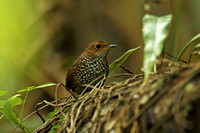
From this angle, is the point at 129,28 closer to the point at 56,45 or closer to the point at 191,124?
the point at 56,45

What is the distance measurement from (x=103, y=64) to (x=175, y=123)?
1569 millimetres

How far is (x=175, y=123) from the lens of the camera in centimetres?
146

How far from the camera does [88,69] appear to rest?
2.97 m

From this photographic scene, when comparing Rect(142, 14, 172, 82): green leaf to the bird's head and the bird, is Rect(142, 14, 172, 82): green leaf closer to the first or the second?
the bird

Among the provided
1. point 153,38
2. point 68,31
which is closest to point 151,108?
point 153,38

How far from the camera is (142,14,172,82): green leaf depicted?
64.6 inches

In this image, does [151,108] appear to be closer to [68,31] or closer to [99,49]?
[99,49]

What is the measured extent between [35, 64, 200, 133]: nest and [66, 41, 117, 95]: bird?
1.07 metres

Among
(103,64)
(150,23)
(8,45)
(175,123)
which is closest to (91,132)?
(175,123)

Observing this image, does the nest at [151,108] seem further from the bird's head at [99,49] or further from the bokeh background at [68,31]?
the bokeh background at [68,31]

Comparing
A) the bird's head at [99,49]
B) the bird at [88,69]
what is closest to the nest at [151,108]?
the bird at [88,69]

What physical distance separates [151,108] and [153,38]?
1.51 ft

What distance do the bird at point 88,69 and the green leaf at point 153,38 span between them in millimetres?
1099

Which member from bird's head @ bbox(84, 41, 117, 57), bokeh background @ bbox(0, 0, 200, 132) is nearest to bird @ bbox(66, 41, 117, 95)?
bird's head @ bbox(84, 41, 117, 57)
